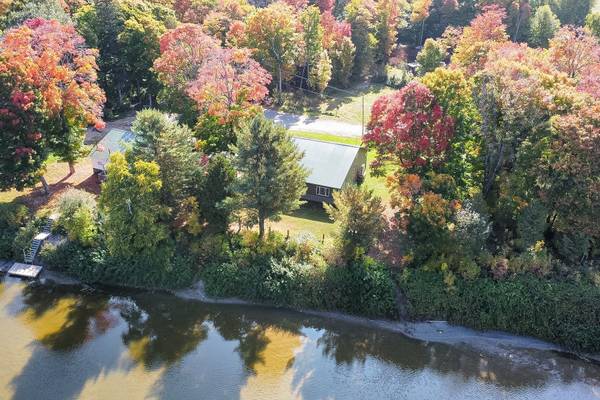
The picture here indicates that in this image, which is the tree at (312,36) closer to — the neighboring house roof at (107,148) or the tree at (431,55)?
the tree at (431,55)

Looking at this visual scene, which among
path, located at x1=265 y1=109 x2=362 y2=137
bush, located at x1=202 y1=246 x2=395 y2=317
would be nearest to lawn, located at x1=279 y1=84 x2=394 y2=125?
path, located at x1=265 y1=109 x2=362 y2=137

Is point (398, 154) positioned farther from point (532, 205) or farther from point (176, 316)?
point (176, 316)

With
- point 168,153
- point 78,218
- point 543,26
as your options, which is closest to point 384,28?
point 543,26

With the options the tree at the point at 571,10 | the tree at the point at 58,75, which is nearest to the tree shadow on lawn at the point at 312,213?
the tree at the point at 58,75

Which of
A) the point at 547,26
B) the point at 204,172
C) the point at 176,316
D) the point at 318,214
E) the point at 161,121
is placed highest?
the point at 547,26

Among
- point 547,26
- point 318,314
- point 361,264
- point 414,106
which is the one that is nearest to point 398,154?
point 414,106

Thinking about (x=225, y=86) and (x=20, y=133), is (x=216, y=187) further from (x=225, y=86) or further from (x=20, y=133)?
(x=20, y=133)

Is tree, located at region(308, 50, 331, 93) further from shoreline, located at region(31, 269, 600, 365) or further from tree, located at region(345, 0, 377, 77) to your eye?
shoreline, located at region(31, 269, 600, 365)

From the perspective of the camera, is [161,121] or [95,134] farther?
[95,134]
